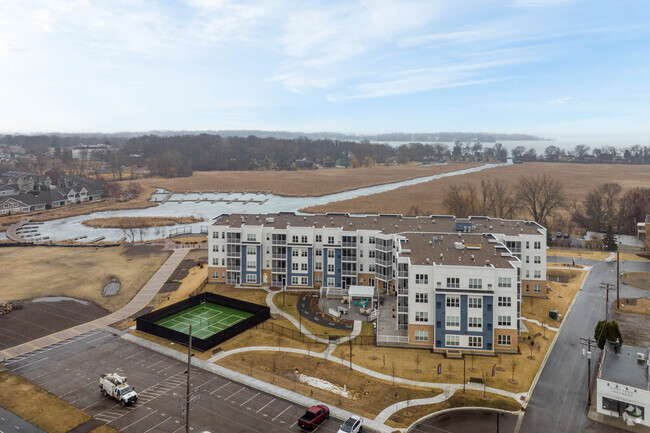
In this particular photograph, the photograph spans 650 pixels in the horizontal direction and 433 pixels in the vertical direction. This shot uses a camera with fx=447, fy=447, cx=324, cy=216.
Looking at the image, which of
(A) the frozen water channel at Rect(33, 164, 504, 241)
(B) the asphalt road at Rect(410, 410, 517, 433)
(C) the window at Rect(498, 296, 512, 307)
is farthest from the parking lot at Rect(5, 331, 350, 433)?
(A) the frozen water channel at Rect(33, 164, 504, 241)

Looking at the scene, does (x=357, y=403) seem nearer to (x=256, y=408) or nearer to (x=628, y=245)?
(x=256, y=408)

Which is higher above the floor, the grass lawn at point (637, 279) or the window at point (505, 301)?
the window at point (505, 301)

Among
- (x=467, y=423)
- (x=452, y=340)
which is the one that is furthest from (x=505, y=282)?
(x=467, y=423)

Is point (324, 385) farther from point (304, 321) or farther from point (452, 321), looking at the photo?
point (452, 321)

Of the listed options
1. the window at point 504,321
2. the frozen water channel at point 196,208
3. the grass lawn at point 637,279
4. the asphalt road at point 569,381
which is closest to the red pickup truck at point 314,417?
the asphalt road at point 569,381

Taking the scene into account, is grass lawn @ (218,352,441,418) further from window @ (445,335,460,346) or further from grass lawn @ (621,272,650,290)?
grass lawn @ (621,272,650,290)

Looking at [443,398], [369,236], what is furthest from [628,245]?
[443,398]

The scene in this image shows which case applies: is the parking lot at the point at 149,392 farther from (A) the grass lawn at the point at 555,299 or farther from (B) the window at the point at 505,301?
(A) the grass lawn at the point at 555,299
